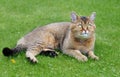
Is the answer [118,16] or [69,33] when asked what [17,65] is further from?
[118,16]

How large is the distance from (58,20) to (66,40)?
3.33 metres

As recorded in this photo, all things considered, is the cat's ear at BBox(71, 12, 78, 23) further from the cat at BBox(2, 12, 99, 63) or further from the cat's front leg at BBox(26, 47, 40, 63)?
the cat's front leg at BBox(26, 47, 40, 63)

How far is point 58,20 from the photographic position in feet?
38.4

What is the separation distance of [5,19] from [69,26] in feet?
11.8

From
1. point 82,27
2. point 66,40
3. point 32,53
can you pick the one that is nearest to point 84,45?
point 66,40

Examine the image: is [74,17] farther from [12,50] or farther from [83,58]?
[12,50]

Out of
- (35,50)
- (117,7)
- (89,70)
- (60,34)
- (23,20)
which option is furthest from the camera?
(117,7)

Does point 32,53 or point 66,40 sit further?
point 66,40

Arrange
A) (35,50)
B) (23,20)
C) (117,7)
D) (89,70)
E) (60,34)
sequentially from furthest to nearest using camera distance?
(117,7), (23,20), (60,34), (35,50), (89,70)

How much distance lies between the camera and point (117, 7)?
42.6ft

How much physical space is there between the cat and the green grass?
0.16m

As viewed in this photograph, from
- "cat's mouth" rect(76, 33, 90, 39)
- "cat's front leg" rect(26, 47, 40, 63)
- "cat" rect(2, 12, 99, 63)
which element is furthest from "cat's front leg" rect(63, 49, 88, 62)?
"cat's front leg" rect(26, 47, 40, 63)

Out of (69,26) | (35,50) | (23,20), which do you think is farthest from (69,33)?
(23,20)

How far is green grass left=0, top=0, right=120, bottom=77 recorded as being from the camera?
24.8ft
